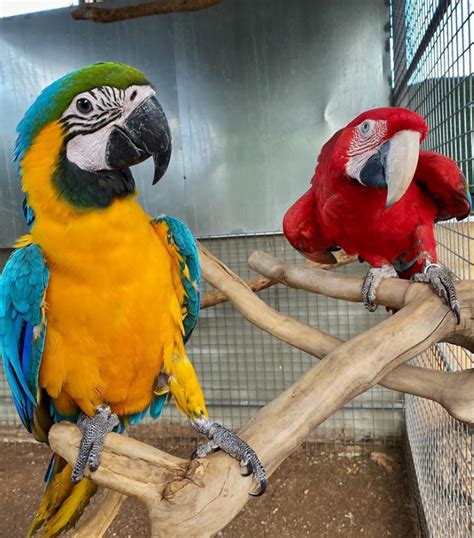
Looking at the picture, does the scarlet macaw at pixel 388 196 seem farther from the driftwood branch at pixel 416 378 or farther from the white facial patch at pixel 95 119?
the white facial patch at pixel 95 119

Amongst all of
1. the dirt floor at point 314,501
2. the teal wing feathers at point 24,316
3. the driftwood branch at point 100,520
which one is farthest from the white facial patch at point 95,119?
the dirt floor at point 314,501

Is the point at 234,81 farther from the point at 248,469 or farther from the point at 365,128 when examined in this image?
the point at 248,469

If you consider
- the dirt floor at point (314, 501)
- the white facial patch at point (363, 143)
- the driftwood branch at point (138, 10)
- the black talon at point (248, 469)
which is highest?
the driftwood branch at point (138, 10)

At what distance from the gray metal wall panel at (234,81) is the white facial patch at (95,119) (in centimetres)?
174

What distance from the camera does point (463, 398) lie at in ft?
3.44

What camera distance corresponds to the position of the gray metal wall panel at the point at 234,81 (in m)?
Answer: 2.46

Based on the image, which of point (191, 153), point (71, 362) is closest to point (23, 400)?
point (71, 362)

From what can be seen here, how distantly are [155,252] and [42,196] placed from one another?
291mm

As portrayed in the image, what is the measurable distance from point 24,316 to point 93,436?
32 centimetres

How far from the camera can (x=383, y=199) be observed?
54.6 inches

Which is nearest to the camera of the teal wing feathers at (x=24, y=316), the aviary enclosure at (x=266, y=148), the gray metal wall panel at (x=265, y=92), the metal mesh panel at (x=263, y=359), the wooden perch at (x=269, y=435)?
the wooden perch at (x=269, y=435)

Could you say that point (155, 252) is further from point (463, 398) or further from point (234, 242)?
point (234, 242)

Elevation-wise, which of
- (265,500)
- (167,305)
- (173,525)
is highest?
(167,305)

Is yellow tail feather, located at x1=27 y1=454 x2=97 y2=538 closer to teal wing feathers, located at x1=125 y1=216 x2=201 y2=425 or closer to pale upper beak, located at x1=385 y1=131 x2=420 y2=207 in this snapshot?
teal wing feathers, located at x1=125 y1=216 x2=201 y2=425
